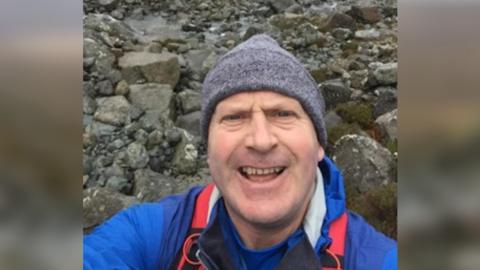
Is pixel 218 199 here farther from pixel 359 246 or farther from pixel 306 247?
pixel 359 246

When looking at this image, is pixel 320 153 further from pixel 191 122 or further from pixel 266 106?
pixel 191 122

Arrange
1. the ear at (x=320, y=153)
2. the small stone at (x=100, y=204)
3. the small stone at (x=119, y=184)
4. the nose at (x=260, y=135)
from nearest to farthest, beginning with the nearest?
the nose at (x=260, y=135) < the ear at (x=320, y=153) < the small stone at (x=100, y=204) < the small stone at (x=119, y=184)

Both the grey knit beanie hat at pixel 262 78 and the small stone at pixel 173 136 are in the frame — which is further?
the small stone at pixel 173 136

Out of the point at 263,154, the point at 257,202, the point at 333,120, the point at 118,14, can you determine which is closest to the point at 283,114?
the point at 263,154

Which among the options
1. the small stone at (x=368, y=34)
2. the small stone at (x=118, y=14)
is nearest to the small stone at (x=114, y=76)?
the small stone at (x=118, y=14)

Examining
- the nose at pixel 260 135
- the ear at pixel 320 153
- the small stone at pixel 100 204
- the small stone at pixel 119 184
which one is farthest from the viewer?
the small stone at pixel 119 184

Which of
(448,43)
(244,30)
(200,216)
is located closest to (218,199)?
(200,216)

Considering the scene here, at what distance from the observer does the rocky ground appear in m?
1.48

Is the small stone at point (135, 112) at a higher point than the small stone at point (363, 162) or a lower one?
higher

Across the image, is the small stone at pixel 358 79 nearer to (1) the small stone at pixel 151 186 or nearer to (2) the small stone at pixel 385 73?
(2) the small stone at pixel 385 73

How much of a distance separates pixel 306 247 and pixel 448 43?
66 cm

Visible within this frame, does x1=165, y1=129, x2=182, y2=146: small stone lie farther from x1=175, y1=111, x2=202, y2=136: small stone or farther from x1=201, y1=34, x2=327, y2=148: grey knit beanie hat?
x1=201, y1=34, x2=327, y2=148: grey knit beanie hat

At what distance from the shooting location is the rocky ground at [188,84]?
1478 mm

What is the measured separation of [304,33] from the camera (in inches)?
59.2
